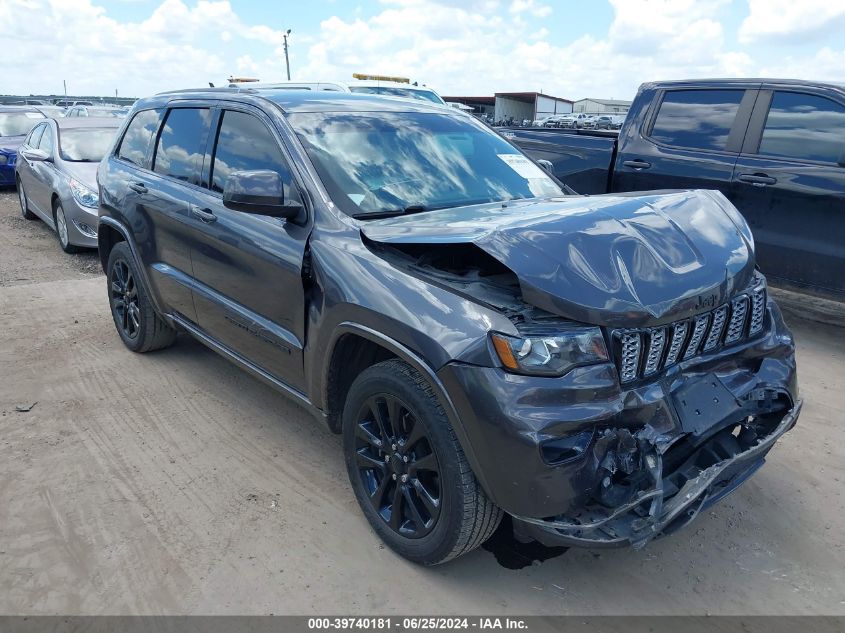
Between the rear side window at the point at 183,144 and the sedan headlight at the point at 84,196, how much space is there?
404cm

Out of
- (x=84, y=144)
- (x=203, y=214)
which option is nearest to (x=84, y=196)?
(x=84, y=144)

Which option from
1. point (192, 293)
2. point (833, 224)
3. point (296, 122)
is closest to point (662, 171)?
point (833, 224)

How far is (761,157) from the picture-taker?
534 centimetres

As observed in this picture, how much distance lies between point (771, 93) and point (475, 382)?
179 inches

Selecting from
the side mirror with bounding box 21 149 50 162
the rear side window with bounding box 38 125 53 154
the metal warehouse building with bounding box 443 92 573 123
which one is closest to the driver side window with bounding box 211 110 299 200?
the side mirror with bounding box 21 149 50 162

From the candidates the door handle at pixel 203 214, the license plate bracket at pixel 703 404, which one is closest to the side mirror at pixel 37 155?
the door handle at pixel 203 214

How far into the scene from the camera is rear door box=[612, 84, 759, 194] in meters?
5.54

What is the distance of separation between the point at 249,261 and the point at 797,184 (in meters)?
4.22

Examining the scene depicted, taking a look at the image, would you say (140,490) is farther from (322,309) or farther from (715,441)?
(715,441)

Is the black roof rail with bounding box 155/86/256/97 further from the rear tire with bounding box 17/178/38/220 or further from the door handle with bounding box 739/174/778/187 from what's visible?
the rear tire with bounding box 17/178/38/220

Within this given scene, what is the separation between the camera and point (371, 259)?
107 inches

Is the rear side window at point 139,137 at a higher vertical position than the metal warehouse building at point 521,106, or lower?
higher

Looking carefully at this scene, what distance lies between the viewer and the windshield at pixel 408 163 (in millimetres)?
3131

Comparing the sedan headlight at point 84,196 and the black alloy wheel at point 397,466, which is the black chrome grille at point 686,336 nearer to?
the black alloy wheel at point 397,466
